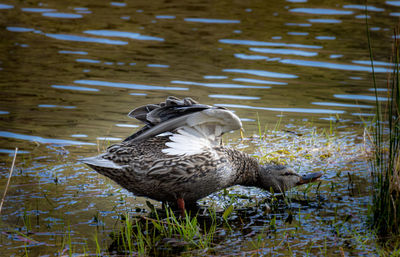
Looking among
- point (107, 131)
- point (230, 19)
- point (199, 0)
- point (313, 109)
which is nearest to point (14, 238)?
point (107, 131)

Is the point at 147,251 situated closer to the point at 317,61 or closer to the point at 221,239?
the point at 221,239

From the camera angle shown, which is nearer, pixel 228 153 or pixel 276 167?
pixel 228 153

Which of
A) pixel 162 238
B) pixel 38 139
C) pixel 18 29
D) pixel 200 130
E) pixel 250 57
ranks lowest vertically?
pixel 38 139

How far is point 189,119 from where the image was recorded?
5.27 metres

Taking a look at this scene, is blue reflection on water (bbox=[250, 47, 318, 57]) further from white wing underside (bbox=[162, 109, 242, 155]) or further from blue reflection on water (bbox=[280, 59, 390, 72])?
white wing underside (bbox=[162, 109, 242, 155])

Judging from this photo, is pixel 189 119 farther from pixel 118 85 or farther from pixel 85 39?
pixel 85 39

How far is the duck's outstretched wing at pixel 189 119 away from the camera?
5.20 metres

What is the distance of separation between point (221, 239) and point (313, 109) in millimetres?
4382

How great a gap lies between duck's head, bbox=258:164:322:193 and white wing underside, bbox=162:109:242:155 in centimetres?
73

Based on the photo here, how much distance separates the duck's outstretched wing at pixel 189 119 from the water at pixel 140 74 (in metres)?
0.86

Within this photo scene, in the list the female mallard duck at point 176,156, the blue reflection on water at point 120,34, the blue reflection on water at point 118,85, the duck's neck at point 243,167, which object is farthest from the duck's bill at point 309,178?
the blue reflection on water at point 120,34

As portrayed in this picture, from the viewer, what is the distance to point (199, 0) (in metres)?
15.9

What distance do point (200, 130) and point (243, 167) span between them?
64cm

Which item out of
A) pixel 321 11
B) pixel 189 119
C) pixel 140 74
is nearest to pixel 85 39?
pixel 140 74
